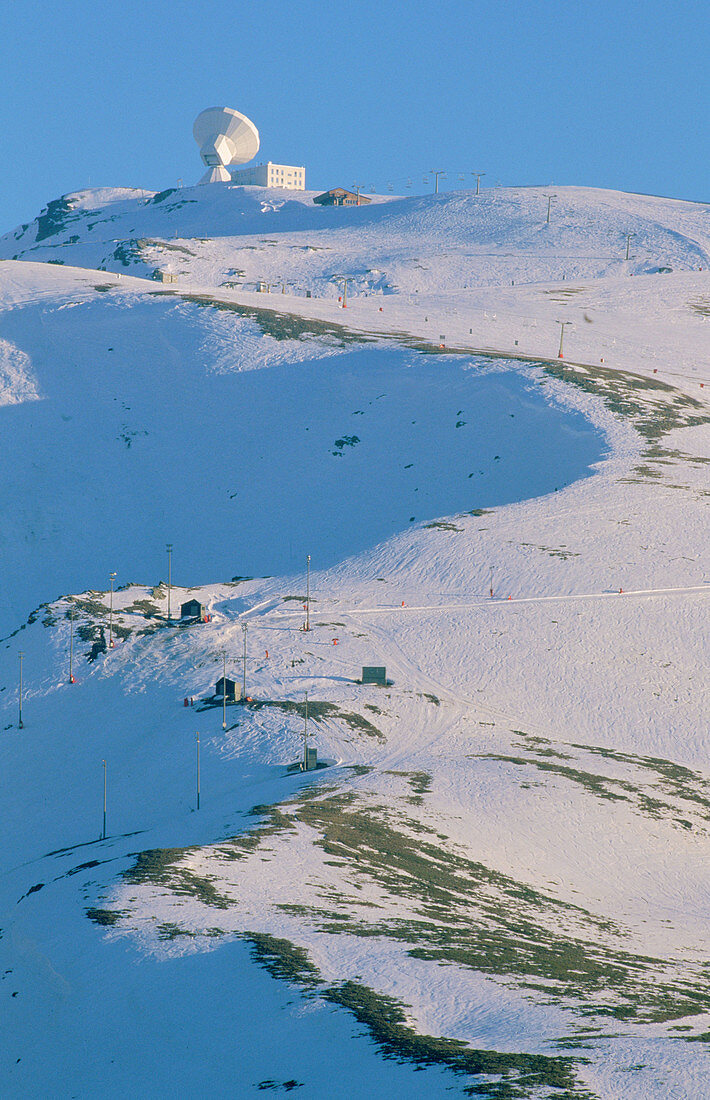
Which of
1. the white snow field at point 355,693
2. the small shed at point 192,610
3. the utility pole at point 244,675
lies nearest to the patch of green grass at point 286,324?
the white snow field at point 355,693

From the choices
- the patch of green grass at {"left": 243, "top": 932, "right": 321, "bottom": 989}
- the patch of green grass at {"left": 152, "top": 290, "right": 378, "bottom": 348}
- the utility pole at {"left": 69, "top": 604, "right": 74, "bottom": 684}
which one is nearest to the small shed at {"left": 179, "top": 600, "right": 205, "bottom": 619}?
the utility pole at {"left": 69, "top": 604, "right": 74, "bottom": 684}

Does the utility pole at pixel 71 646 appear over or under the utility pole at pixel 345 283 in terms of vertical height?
under

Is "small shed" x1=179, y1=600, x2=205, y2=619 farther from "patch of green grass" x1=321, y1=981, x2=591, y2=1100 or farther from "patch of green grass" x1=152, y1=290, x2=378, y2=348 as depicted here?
"patch of green grass" x1=152, y1=290, x2=378, y2=348

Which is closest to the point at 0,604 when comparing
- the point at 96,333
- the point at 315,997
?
the point at 96,333

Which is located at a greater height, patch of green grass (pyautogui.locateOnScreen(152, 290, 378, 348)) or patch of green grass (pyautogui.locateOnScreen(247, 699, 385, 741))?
patch of green grass (pyautogui.locateOnScreen(152, 290, 378, 348))

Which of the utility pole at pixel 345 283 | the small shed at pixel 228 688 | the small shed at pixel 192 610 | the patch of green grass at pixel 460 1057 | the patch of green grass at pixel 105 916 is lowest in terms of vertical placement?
the patch of green grass at pixel 460 1057

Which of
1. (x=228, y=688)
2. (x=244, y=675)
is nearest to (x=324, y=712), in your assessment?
(x=228, y=688)

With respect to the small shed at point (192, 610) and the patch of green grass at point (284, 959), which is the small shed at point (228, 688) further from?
the patch of green grass at point (284, 959)

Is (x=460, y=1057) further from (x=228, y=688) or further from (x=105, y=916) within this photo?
(x=228, y=688)

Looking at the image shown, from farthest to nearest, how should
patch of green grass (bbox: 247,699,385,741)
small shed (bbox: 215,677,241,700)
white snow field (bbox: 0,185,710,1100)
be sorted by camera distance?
small shed (bbox: 215,677,241,700)
patch of green grass (bbox: 247,699,385,741)
white snow field (bbox: 0,185,710,1100)
